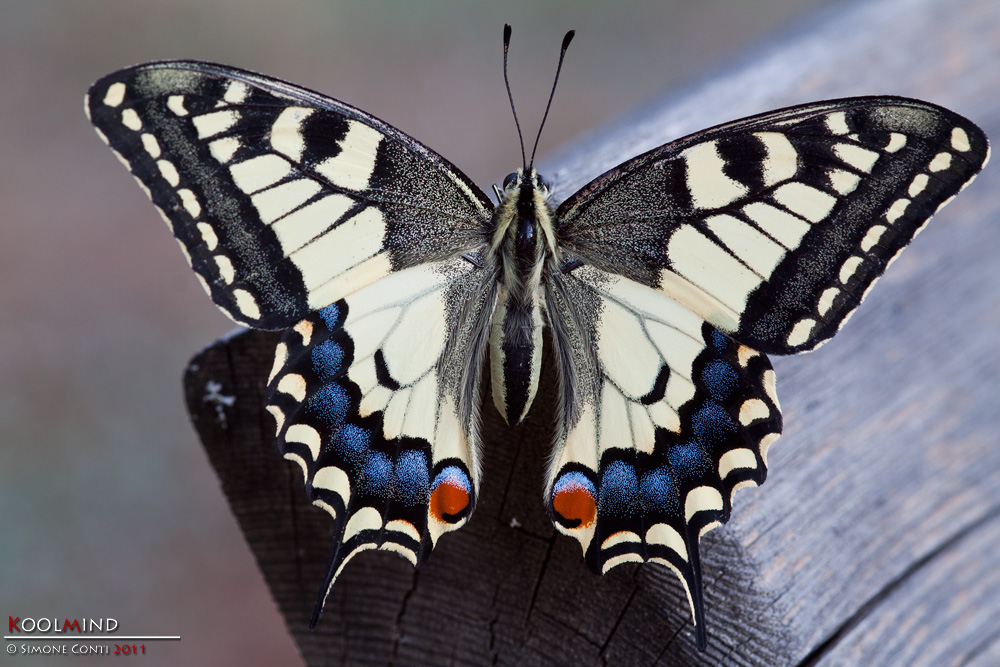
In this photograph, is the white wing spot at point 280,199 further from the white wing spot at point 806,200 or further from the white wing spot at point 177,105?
the white wing spot at point 806,200

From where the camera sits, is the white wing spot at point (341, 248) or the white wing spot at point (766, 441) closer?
the white wing spot at point (766, 441)

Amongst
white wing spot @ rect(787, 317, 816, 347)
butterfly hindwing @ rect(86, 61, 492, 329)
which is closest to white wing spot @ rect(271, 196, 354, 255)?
butterfly hindwing @ rect(86, 61, 492, 329)

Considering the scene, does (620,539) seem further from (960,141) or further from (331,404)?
(960,141)

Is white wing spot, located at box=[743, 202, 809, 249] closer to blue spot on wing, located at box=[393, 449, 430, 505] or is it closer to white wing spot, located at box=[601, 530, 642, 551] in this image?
white wing spot, located at box=[601, 530, 642, 551]

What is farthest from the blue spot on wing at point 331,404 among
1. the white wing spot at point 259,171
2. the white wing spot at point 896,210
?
the white wing spot at point 896,210

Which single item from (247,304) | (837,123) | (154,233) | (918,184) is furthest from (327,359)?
(154,233)

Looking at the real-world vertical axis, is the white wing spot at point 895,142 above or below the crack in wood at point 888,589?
above

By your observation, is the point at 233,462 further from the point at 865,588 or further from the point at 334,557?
the point at 865,588
